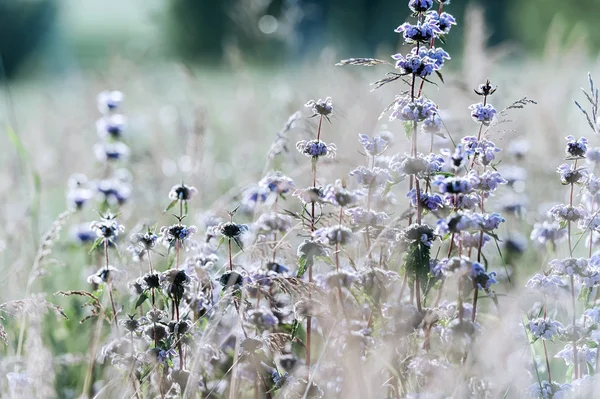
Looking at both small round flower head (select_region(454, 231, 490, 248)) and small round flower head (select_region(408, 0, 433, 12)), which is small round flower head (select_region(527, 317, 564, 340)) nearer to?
small round flower head (select_region(454, 231, 490, 248))

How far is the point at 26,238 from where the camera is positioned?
10.8 feet

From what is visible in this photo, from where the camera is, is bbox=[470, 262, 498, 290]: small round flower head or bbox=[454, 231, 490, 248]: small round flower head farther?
bbox=[454, 231, 490, 248]: small round flower head

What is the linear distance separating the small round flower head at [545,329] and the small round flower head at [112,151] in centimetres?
258

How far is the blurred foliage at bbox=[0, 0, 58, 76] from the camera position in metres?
24.8

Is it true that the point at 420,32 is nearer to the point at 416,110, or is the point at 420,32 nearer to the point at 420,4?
the point at 420,4

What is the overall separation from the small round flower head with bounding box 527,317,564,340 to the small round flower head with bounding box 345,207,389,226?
1.42ft

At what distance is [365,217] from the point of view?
1.86 meters

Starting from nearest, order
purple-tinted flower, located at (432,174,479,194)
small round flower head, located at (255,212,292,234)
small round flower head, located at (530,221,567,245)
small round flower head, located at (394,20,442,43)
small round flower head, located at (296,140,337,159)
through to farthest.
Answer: purple-tinted flower, located at (432,174,479,194) < small round flower head, located at (394,20,442,43) < small round flower head, located at (296,140,337,159) < small round flower head, located at (255,212,292,234) < small round flower head, located at (530,221,567,245)

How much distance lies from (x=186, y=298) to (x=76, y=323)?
1.18 meters

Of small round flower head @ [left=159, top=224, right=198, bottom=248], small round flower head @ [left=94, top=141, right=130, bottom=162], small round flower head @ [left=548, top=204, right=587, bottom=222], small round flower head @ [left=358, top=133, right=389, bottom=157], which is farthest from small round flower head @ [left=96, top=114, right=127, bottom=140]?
small round flower head @ [left=548, top=204, right=587, bottom=222]

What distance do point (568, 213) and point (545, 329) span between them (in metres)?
0.31

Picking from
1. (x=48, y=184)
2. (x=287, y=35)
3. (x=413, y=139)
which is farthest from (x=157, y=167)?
(x=413, y=139)

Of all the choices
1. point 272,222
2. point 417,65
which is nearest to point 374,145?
point 417,65

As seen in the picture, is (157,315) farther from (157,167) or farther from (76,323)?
(157,167)
